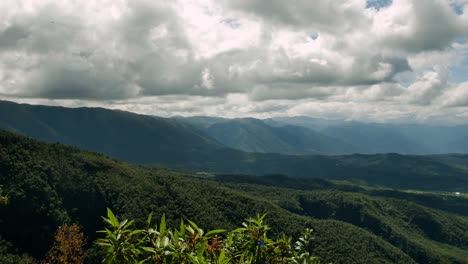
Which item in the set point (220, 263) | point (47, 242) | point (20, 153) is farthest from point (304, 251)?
point (20, 153)

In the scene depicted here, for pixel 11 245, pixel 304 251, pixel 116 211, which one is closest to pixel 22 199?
pixel 11 245

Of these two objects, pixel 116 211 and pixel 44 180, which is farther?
pixel 116 211

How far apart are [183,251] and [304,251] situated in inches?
212

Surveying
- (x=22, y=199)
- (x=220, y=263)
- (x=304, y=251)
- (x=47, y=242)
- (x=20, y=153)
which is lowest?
(x=47, y=242)

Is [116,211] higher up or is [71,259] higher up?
[71,259]

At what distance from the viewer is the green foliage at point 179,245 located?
6.87m

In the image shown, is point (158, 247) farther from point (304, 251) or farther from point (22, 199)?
point (22, 199)

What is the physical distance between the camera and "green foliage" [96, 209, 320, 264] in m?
6.87

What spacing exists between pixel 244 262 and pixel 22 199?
192 metres

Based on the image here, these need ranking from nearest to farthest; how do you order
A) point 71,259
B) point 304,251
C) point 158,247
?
1. point 158,247
2. point 304,251
3. point 71,259

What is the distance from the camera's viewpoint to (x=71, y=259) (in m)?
25.9

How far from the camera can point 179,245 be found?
7004 millimetres

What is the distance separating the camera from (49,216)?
6816 inches

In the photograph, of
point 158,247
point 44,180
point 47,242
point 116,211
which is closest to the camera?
point 158,247
